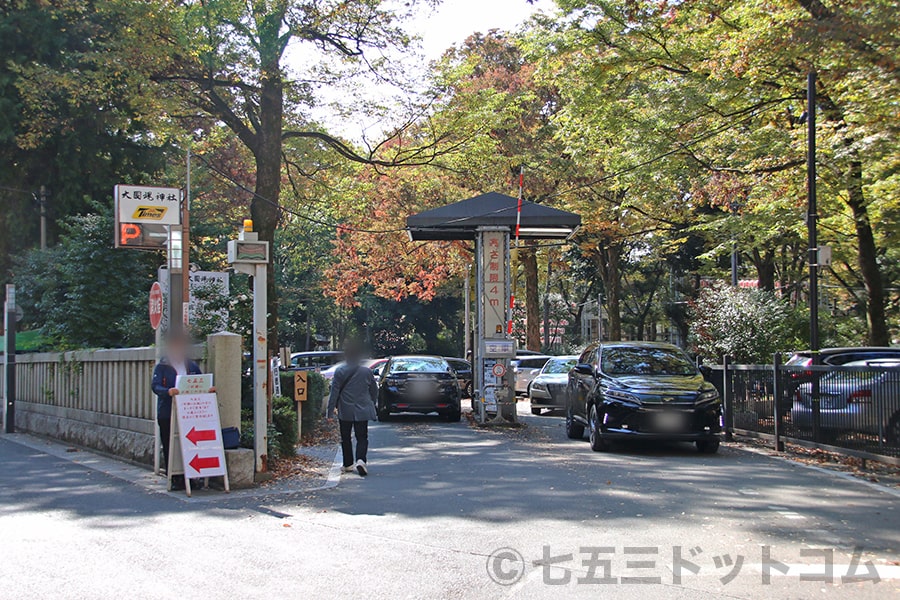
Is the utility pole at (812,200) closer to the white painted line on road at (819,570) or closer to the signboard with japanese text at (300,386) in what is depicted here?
the signboard with japanese text at (300,386)

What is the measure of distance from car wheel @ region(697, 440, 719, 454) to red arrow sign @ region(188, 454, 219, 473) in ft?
23.3

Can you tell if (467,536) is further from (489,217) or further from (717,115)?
(717,115)

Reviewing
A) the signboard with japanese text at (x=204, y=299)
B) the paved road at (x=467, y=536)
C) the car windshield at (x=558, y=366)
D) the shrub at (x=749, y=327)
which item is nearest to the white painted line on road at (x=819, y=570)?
the paved road at (x=467, y=536)

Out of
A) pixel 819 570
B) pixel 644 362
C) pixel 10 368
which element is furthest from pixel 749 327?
pixel 10 368

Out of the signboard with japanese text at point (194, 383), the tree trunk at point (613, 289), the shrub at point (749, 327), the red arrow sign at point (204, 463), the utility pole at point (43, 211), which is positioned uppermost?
the utility pole at point (43, 211)

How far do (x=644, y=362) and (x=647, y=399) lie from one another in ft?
4.97

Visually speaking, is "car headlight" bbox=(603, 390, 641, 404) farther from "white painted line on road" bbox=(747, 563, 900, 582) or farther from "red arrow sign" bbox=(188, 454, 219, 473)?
"white painted line on road" bbox=(747, 563, 900, 582)

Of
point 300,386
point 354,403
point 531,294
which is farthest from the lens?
point 531,294

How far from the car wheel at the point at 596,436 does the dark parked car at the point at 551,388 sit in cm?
842

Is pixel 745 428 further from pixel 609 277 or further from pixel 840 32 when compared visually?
pixel 609 277

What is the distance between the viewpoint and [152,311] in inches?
383

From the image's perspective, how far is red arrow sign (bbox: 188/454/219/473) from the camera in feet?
29.5

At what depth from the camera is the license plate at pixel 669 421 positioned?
11.9 metres

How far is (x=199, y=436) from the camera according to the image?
29.8 ft
